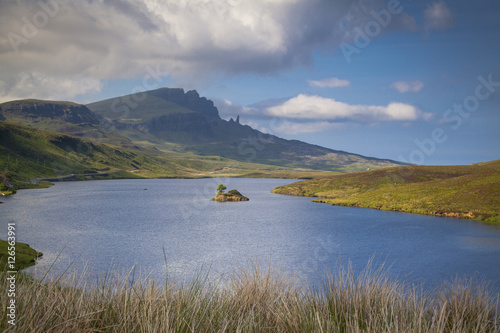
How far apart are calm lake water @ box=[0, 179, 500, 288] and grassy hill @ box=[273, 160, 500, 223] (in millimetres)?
5434

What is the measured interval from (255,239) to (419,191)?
5606 centimetres

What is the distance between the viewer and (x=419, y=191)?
88.0 m

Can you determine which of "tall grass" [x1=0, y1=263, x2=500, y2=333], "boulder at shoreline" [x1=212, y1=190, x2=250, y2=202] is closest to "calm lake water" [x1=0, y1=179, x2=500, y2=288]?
"tall grass" [x1=0, y1=263, x2=500, y2=333]

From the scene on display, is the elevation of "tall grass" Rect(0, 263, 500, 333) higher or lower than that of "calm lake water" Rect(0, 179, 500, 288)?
higher

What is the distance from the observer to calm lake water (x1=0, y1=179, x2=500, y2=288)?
3616 cm

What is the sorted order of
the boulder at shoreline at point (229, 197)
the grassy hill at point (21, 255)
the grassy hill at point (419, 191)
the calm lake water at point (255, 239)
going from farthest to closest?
the boulder at shoreline at point (229, 197)
the grassy hill at point (419, 191)
the calm lake water at point (255, 239)
the grassy hill at point (21, 255)

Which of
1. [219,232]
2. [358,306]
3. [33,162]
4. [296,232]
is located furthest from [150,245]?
[33,162]

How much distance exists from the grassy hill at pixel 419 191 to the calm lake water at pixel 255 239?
17.8ft

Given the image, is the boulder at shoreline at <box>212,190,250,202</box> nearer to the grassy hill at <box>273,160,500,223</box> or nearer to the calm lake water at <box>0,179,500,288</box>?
the calm lake water at <box>0,179,500,288</box>

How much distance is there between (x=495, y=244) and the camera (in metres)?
46.1

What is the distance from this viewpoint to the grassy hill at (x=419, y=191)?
70.2 metres

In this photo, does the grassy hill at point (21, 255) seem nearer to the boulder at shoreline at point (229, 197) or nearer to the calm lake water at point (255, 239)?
the calm lake water at point (255, 239)

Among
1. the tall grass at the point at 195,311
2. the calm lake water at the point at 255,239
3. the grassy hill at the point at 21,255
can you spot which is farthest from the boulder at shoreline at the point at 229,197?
the tall grass at the point at 195,311

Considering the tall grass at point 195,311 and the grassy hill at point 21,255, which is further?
the grassy hill at point 21,255
